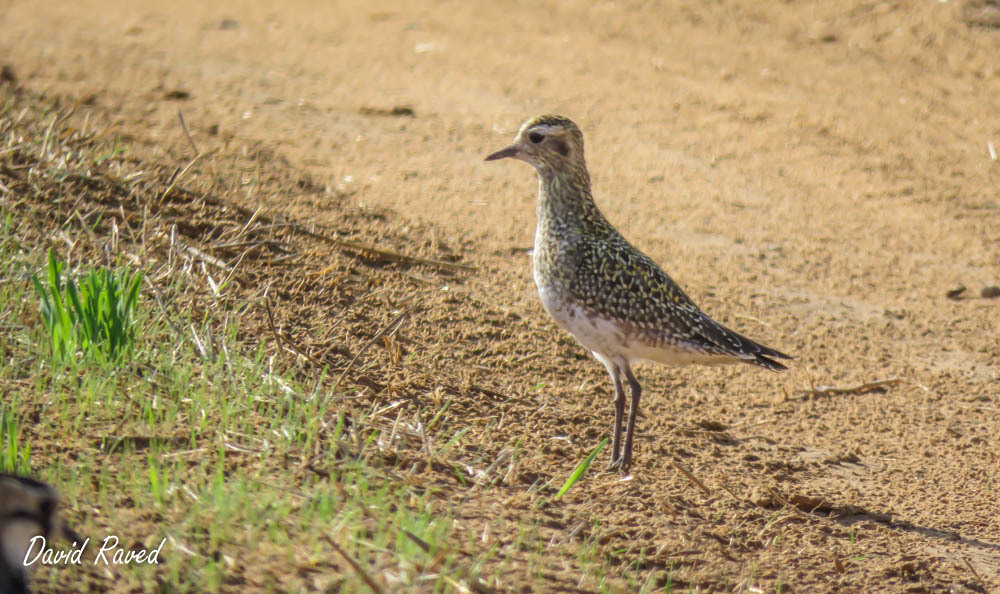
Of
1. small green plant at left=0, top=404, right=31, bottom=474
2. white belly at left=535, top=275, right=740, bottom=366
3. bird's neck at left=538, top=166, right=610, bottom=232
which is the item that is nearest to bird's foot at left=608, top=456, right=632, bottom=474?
white belly at left=535, top=275, right=740, bottom=366

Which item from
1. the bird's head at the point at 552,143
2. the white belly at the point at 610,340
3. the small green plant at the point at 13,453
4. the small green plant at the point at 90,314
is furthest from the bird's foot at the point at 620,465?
the small green plant at the point at 13,453

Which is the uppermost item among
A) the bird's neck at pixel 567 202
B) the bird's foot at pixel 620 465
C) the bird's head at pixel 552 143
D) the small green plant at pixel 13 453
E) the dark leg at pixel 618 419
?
the bird's head at pixel 552 143

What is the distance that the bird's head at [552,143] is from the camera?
19.7ft

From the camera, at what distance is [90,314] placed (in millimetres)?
5117

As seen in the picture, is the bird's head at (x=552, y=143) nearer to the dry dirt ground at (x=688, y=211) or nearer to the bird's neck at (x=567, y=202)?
the bird's neck at (x=567, y=202)

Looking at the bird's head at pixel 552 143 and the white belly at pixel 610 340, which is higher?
the bird's head at pixel 552 143

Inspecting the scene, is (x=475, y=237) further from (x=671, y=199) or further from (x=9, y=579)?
(x=9, y=579)

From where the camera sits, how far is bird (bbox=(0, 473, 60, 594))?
351cm

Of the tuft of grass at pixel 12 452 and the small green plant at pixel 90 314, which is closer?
the tuft of grass at pixel 12 452

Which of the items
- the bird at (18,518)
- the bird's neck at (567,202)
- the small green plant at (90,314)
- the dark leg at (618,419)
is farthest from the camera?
the bird's neck at (567,202)

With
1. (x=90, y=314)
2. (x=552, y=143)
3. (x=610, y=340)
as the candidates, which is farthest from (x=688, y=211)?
(x=90, y=314)

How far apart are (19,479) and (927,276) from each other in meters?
6.60

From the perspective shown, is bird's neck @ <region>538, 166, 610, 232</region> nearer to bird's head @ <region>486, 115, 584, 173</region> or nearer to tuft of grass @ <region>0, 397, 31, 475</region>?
bird's head @ <region>486, 115, 584, 173</region>

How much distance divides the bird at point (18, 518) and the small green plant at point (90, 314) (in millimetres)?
1619
